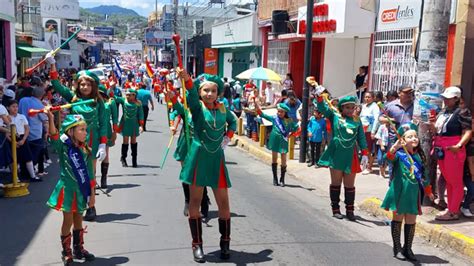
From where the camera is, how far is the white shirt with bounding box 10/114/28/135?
30.4 ft

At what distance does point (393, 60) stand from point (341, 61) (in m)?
4.48

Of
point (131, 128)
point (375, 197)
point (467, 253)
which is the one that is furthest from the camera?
point (131, 128)

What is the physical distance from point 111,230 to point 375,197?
14.7ft

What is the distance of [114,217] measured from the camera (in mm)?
7176

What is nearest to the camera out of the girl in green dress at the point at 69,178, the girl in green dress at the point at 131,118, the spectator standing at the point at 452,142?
the girl in green dress at the point at 69,178

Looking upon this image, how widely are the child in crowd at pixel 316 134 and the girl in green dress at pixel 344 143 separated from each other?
410 centimetres

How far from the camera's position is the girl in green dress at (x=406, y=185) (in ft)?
18.6

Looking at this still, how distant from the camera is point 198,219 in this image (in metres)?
5.52

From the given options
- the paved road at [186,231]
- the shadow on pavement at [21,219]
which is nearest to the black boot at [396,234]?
the paved road at [186,231]

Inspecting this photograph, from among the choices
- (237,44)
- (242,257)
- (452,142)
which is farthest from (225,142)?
(237,44)

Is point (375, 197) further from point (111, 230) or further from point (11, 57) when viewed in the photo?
point (11, 57)

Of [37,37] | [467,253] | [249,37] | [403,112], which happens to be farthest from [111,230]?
[37,37]

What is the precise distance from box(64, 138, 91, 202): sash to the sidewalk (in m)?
4.37

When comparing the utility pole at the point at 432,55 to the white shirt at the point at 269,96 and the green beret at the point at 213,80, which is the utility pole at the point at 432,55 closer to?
the green beret at the point at 213,80
